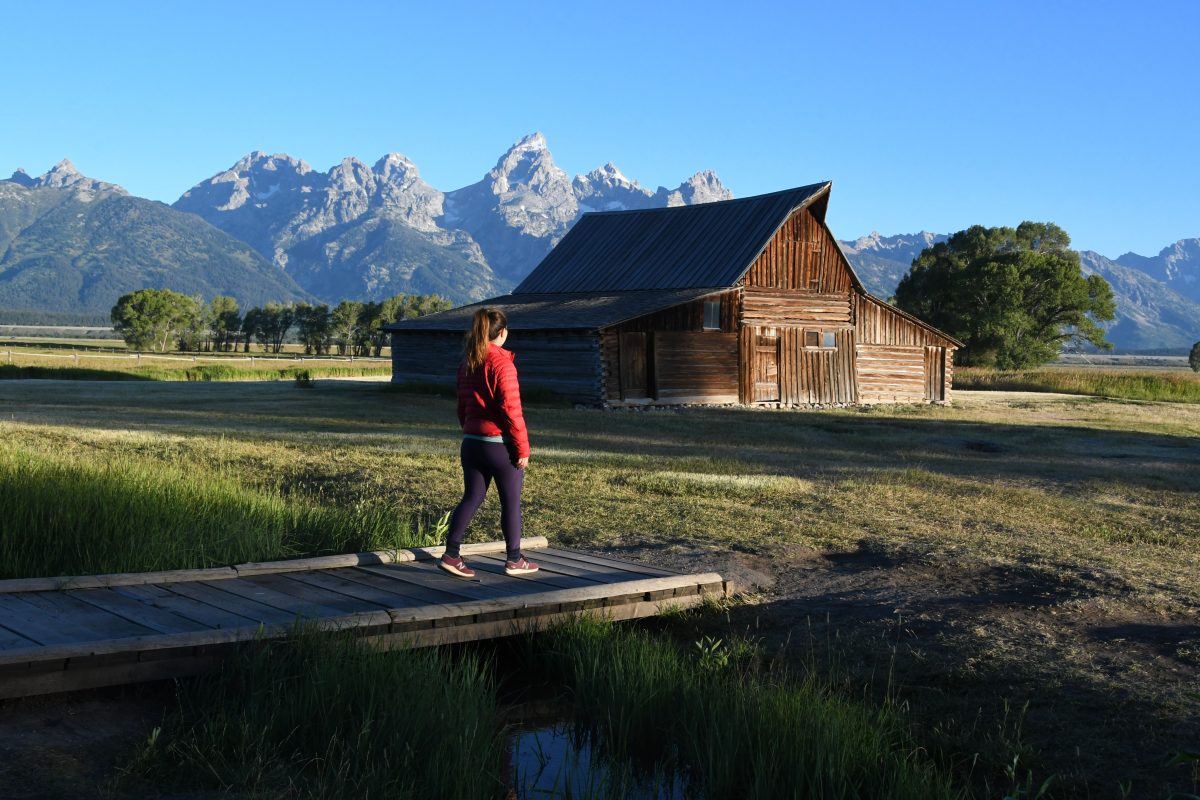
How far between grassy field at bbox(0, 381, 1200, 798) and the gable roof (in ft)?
46.2

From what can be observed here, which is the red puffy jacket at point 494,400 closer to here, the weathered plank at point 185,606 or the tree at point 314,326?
the weathered plank at point 185,606

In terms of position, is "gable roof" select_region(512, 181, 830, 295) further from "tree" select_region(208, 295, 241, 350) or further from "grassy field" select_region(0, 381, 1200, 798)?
"tree" select_region(208, 295, 241, 350)

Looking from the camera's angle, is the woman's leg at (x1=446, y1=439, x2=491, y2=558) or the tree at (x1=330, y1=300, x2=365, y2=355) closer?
the woman's leg at (x1=446, y1=439, x2=491, y2=558)

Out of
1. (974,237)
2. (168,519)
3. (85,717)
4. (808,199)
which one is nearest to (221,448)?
(168,519)

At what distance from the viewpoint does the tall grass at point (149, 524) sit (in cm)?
816

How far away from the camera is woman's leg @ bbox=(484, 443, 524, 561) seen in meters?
8.14

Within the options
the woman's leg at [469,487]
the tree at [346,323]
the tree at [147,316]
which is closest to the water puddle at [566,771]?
the woman's leg at [469,487]

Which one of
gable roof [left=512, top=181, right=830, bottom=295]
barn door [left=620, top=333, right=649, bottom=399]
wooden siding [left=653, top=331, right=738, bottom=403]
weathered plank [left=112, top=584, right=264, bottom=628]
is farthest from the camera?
gable roof [left=512, top=181, right=830, bottom=295]

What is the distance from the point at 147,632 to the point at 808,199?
35.1 m

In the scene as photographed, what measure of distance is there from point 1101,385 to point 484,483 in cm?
5002

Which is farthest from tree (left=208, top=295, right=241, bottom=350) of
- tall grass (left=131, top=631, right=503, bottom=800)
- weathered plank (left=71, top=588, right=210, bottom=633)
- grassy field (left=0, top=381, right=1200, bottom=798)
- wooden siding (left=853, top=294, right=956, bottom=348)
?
tall grass (left=131, top=631, right=503, bottom=800)

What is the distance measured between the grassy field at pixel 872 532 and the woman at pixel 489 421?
1.67 meters

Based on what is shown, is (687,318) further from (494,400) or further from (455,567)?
(494,400)

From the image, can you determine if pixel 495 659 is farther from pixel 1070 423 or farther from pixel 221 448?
pixel 1070 423
